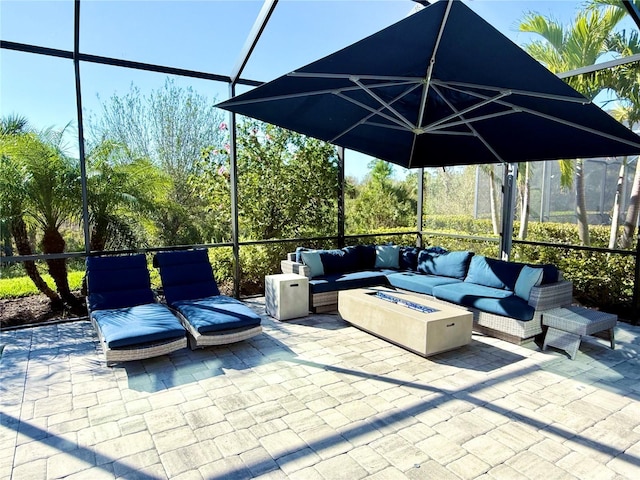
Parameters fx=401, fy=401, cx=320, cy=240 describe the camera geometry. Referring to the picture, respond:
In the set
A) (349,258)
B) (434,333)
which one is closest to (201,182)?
(349,258)

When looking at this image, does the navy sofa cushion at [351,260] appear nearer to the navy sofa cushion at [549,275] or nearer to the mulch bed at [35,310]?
the navy sofa cushion at [549,275]

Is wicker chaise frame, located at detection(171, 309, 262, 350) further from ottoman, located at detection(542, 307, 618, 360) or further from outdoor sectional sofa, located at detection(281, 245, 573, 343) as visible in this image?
ottoman, located at detection(542, 307, 618, 360)

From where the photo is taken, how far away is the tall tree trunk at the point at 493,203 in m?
8.76

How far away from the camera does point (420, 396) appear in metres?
3.55

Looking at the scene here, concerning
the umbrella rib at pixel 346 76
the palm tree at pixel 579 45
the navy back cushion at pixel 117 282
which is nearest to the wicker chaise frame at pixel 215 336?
the navy back cushion at pixel 117 282

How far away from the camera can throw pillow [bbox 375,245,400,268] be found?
283 inches

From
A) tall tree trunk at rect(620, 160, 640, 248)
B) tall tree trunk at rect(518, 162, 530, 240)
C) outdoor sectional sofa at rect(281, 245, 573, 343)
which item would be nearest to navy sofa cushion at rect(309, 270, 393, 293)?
outdoor sectional sofa at rect(281, 245, 573, 343)

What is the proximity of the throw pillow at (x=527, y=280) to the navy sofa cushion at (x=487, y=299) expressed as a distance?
81mm

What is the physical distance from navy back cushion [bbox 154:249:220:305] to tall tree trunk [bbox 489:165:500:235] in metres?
6.16

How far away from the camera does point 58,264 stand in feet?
20.5

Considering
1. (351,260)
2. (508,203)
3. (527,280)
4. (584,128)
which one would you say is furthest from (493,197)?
(584,128)

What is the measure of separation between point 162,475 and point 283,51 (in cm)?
707

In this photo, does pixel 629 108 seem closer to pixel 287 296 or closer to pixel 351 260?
pixel 351 260

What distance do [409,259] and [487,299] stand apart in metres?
2.21
